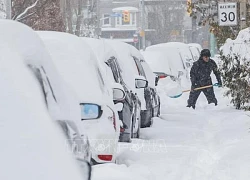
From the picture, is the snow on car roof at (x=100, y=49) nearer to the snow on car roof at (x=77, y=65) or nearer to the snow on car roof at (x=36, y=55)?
the snow on car roof at (x=77, y=65)

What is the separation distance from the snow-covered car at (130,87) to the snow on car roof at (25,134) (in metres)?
5.63

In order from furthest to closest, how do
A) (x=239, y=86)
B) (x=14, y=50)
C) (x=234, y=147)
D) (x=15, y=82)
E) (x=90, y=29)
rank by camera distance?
(x=90, y=29), (x=239, y=86), (x=234, y=147), (x=14, y=50), (x=15, y=82)

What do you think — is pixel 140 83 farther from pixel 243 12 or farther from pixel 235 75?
pixel 243 12

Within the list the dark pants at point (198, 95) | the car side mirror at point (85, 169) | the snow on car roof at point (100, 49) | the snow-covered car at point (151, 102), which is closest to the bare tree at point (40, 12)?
the dark pants at point (198, 95)

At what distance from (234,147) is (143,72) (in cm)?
400

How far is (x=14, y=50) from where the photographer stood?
10.8ft

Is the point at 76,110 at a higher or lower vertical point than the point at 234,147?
higher

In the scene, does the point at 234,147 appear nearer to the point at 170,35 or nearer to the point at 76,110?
the point at 76,110

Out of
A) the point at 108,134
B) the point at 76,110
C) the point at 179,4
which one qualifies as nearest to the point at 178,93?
the point at 108,134

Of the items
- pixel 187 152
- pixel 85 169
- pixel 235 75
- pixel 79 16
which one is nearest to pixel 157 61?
pixel 235 75

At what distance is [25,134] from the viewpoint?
2768 millimetres

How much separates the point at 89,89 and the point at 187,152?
271 centimetres

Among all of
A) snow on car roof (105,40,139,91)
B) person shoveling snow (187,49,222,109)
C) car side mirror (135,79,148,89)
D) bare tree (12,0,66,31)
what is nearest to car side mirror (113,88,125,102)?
snow on car roof (105,40,139,91)

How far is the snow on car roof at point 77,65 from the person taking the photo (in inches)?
263
